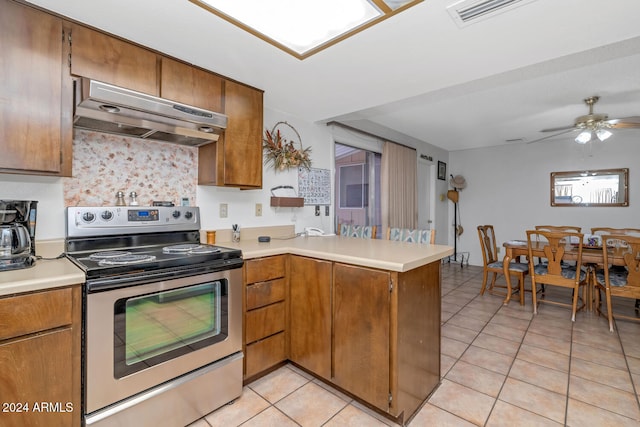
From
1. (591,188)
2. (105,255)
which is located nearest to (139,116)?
(105,255)

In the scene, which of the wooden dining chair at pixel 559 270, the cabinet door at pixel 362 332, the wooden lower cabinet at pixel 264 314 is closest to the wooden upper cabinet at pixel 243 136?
the wooden lower cabinet at pixel 264 314

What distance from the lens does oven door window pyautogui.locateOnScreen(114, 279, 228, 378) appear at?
56.7 inches

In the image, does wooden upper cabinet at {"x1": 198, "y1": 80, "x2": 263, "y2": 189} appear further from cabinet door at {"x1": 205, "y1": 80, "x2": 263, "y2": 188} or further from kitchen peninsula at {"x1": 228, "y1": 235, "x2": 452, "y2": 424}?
kitchen peninsula at {"x1": 228, "y1": 235, "x2": 452, "y2": 424}

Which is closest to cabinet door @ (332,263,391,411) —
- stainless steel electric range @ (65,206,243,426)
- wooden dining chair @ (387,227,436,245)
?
stainless steel electric range @ (65,206,243,426)

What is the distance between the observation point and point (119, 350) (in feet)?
4.66

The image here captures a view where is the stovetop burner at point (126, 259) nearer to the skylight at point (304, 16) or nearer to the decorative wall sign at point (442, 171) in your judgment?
the skylight at point (304, 16)

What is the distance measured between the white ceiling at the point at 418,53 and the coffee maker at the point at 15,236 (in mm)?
983

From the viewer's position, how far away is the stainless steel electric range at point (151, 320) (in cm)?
137

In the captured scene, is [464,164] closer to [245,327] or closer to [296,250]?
[296,250]

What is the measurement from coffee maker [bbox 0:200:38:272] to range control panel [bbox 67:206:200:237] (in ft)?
0.71

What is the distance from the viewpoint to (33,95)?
1.45 m

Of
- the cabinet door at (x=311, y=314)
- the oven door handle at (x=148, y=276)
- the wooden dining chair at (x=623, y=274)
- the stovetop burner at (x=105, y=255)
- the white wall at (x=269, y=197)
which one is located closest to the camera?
the oven door handle at (x=148, y=276)

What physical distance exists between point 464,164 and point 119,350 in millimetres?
6352

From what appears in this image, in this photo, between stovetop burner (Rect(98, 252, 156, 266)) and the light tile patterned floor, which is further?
the light tile patterned floor
